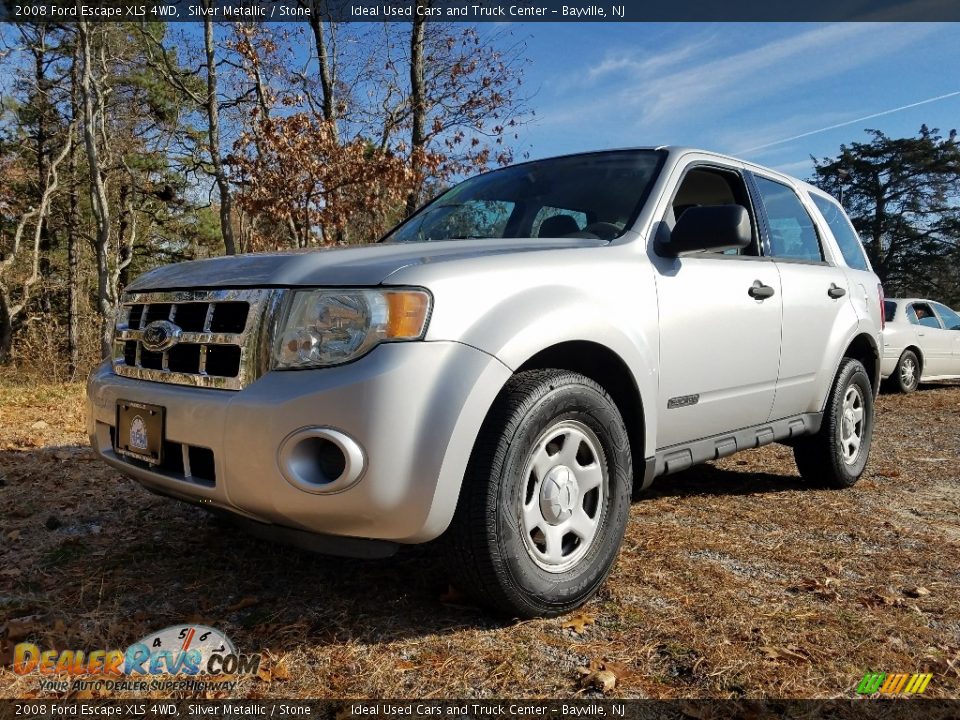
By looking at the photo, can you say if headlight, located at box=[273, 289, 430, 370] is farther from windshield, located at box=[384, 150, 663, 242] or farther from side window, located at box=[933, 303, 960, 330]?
side window, located at box=[933, 303, 960, 330]

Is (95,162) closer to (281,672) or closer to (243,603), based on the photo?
(243,603)

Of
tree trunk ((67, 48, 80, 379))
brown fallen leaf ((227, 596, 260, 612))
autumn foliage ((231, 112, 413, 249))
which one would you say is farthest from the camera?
tree trunk ((67, 48, 80, 379))

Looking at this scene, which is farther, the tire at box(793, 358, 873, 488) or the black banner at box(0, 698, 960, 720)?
the tire at box(793, 358, 873, 488)

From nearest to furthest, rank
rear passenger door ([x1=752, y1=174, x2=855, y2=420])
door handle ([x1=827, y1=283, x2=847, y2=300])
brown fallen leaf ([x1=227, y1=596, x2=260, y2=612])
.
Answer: brown fallen leaf ([x1=227, y1=596, x2=260, y2=612]), rear passenger door ([x1=752, y1=174, x2=855, y2=420]), door handle ([x1=827, y1=283, x2=847, y2=300])

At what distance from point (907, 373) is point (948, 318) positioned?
Result: 1853 millimetres

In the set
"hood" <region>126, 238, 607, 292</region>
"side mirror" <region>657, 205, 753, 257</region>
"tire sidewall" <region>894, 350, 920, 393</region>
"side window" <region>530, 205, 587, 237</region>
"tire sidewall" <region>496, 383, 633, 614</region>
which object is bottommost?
"tire sidewall" <region>894, 350, 920, 393</region>

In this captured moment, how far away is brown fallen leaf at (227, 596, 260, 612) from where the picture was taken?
246 cm

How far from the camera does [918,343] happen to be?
413 inches

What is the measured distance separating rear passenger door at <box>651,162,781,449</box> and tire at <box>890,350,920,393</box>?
820 cm

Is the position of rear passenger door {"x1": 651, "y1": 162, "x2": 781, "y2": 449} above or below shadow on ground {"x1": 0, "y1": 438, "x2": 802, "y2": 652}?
above

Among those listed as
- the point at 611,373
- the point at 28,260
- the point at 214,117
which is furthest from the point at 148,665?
the point at 28,260

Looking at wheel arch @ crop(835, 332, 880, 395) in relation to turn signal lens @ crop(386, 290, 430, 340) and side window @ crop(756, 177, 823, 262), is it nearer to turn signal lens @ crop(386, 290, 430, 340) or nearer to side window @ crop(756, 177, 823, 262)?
side window @ crop(756, 177, 823, 262)

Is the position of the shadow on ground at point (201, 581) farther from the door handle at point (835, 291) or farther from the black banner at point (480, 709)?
the door handle at point (835, 291)

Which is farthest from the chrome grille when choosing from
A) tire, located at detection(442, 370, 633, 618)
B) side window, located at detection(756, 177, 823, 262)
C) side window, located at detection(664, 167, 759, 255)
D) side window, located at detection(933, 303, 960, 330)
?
side window, located at detection(933, 303, 960, 330)
